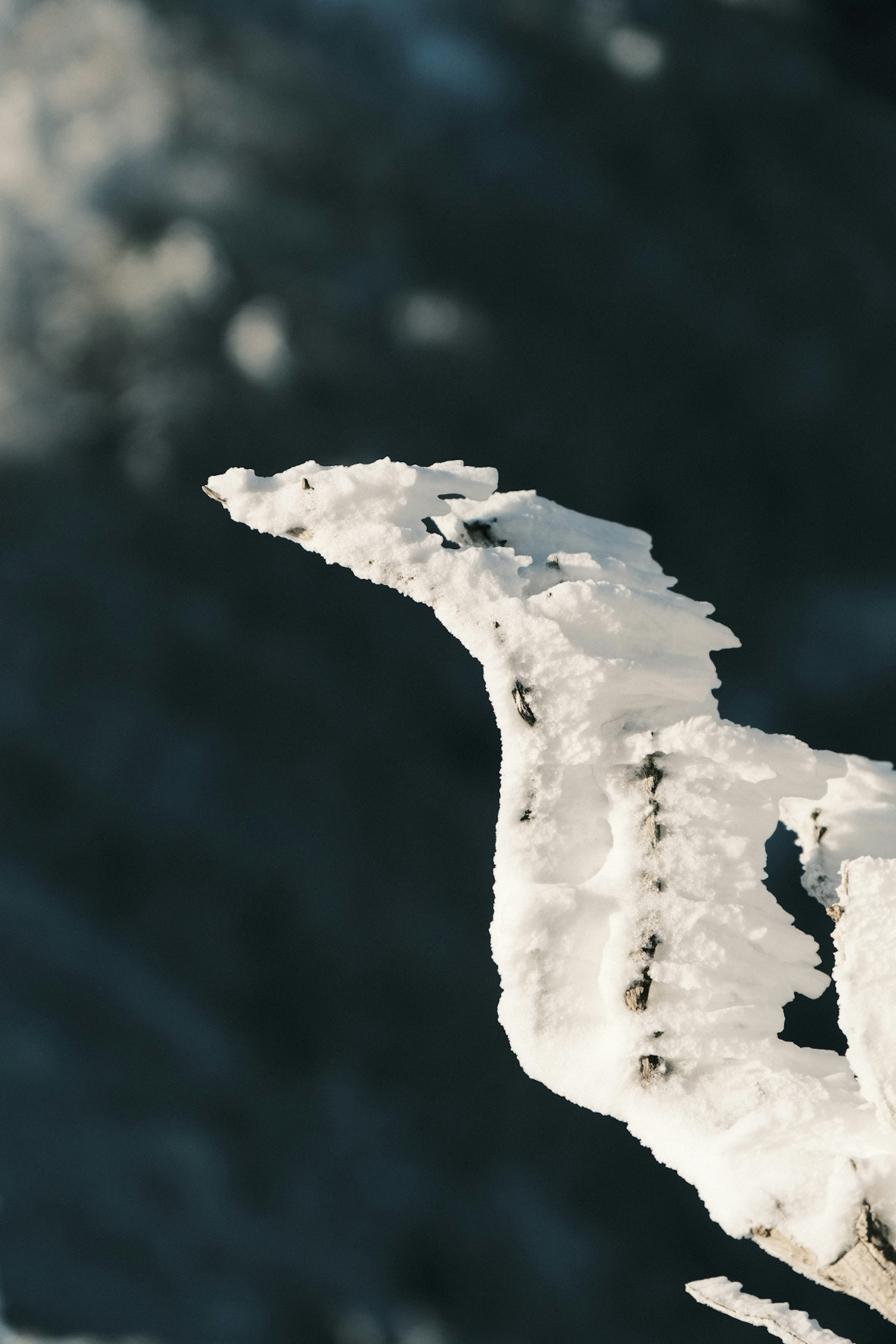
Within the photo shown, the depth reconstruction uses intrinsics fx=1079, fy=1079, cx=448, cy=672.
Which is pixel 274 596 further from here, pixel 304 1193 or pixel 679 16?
pixel 679 16

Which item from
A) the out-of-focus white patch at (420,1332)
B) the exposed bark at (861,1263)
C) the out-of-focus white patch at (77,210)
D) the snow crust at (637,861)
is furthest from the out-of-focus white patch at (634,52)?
the out-of-focus white patch at (420,1332)

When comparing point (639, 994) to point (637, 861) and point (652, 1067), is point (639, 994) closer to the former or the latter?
point (652, 1067)

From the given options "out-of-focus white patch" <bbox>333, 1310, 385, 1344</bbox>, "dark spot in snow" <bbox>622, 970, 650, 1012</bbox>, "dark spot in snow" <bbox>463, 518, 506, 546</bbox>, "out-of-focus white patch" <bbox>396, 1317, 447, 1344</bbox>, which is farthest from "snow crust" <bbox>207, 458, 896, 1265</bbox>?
"out-of-focus white patch" <bbox>333, 1310, 385, 1344</bbox>

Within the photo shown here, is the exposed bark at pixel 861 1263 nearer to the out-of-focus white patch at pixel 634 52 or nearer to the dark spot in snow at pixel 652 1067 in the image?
the dark spot in snow at pixel 652 1067

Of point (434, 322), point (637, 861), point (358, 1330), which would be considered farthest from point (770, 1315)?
point (434, 322)

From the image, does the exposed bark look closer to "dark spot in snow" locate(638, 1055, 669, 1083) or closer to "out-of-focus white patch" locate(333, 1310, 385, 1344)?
"dark spot in snow" locate(638, 1055, 669, 1083)
